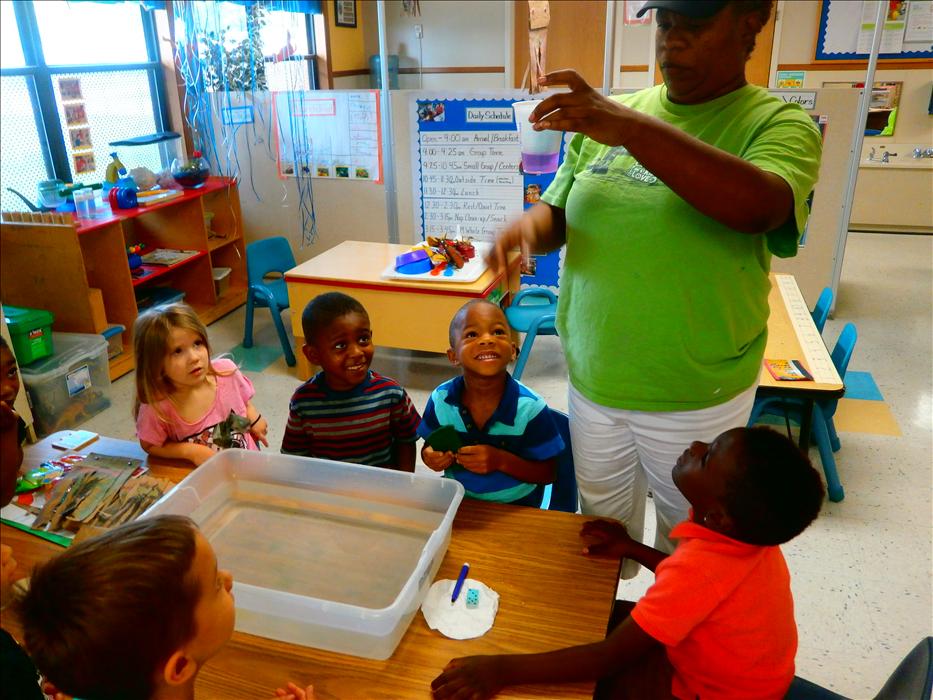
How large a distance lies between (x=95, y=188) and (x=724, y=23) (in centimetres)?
378

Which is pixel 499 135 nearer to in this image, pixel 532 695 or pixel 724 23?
pixel 724 23

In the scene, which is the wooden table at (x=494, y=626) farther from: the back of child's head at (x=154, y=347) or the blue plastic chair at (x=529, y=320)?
the blue plastic chair at (x=529, y=320)

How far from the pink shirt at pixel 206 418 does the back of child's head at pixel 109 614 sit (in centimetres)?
93

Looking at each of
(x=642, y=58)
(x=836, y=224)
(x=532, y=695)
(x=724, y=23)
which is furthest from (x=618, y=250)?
(x=642, y=58)

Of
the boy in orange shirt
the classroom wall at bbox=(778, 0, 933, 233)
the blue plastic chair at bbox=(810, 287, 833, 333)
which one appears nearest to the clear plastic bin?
the boy in orange shirt

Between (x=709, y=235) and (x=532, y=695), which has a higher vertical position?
(x=709, y=235)

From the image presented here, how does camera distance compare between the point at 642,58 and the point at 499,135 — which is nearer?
the point at 499,135

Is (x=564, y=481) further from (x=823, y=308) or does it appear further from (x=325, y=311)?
(x=823, y=308)

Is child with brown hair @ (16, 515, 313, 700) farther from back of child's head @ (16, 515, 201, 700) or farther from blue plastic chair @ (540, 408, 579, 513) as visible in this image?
blue plastic chair @ (540, 408, 579, 513)

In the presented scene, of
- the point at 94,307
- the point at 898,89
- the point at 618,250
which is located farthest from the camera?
the point at 898,89

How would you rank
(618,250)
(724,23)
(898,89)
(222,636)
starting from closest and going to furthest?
(222,636), (724,23), (618,250), (898,89)

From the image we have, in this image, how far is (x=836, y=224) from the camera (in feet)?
13.7

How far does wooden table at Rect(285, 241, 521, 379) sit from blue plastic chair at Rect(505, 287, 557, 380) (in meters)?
0.14

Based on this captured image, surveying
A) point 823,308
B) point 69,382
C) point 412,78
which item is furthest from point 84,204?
point 412,78
